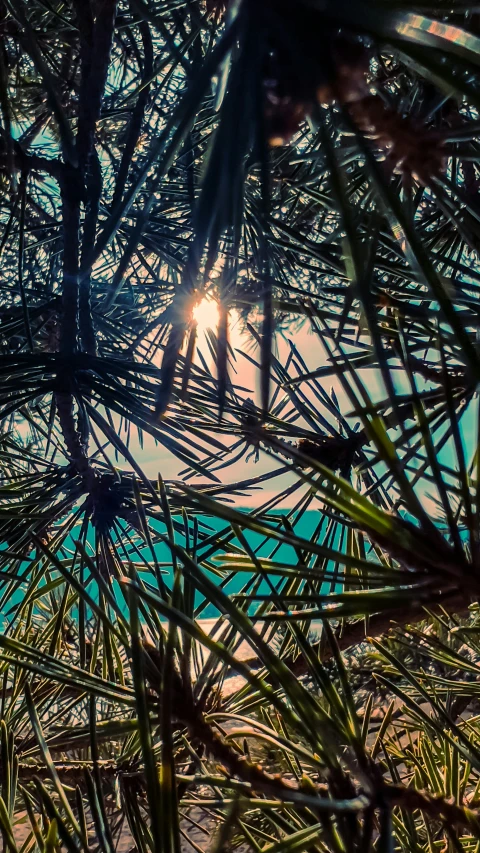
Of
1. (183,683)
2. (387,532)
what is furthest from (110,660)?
(387,532)

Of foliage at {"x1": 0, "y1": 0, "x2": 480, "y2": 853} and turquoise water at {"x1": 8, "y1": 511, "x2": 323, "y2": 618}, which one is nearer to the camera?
foliage at {"x1": 0, "y1": 0, "x2": 480, "y2": 853}

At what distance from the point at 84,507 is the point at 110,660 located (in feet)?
0.23

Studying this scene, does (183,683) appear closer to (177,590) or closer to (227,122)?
(177,590)

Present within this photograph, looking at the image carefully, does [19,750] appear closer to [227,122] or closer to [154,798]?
[154,798]

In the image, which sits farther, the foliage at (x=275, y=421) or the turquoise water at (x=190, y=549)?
the turquoise water at (x=190, y=549)

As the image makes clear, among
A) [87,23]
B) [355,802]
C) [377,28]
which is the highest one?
[87,23]

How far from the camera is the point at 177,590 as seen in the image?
6.5 inches

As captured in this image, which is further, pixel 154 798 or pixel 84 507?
pixel 84 507

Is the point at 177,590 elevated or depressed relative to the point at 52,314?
depressed

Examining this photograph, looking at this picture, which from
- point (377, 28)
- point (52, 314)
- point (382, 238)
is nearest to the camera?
point (377, 28)

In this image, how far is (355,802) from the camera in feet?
0.41

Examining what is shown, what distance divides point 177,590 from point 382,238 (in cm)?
16

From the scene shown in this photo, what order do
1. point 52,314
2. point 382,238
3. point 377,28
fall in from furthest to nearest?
point 52,314
point 382,238
point 377,28

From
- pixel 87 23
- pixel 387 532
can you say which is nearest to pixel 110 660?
pixel 387 532
